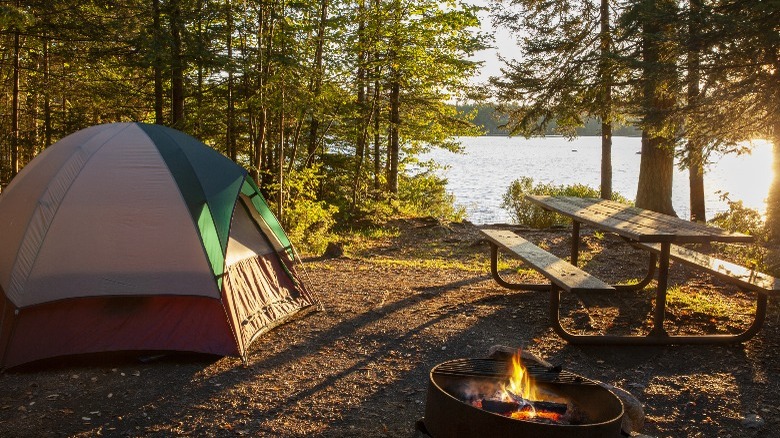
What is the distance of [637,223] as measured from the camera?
5.91 meters

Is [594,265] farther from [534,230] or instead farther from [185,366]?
[185,366]

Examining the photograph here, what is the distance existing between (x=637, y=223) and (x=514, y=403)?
11.0ft

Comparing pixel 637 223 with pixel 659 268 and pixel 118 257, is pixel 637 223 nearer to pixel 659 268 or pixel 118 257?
pixel 659 268

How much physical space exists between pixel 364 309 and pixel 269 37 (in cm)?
598

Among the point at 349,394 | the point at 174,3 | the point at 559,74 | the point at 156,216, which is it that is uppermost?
the point at 174,3

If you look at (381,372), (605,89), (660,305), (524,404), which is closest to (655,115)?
(605,89)

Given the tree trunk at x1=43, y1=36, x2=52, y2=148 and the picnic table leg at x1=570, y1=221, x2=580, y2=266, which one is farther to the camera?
the tree trunk at x1=43, y1=36, x2=52, y2=148

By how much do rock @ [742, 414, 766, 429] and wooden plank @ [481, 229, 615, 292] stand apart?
1277 mm

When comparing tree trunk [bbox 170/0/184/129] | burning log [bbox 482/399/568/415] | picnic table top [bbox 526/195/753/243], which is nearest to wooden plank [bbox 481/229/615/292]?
picnic table top [bbox 526/195/753/243]

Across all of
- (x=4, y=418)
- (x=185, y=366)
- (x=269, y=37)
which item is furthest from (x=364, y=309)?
(x=269, y=37)

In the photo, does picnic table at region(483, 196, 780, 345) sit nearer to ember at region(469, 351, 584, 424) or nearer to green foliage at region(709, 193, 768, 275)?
ember at region(469, 351, 584, 424)

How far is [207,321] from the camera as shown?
16.9 ft

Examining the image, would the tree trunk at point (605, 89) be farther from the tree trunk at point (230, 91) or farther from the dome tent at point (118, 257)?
the dome tent at point (118, 257)

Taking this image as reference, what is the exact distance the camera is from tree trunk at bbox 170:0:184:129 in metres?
10.7
